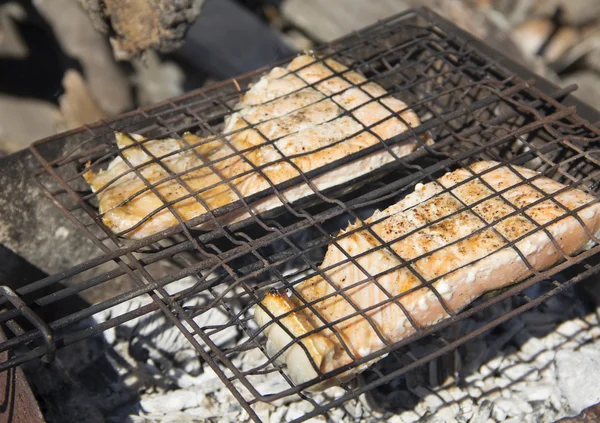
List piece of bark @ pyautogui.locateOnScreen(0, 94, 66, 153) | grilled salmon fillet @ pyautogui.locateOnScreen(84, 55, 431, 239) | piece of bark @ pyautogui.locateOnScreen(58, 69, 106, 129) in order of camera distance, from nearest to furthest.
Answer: grilled salmon fillet @ pyautogui.locateOnScreen(84, 55, 431, 239)
piece of bark @ pyautogui.locateOnScreen(0, 94, 66, 153)
piece of bark @ pyautogui.locateOnScreen(58, 69, 106, 129)

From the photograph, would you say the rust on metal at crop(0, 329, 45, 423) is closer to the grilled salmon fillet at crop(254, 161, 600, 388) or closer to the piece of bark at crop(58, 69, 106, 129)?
the grilled salmon fillet at crop(254, 161, 600, 388)

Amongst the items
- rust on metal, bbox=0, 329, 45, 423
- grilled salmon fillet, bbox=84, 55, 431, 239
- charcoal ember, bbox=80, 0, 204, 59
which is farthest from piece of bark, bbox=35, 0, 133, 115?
rust on metal, bbox=0, 329, 45, 423

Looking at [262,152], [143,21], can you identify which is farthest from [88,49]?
[262,152]

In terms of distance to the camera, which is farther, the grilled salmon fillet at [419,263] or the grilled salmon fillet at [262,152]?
the grilled salmon fillet at [262,152]

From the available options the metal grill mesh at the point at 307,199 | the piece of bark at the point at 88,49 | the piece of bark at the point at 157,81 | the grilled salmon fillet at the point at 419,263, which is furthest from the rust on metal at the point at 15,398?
the piece of bark at the point at 157,81

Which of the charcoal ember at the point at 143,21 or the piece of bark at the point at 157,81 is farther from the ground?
the piece of bark at the point at 157,81

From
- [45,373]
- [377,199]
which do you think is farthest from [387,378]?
Result: [45,373]

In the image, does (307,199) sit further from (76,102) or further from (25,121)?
(25,121)

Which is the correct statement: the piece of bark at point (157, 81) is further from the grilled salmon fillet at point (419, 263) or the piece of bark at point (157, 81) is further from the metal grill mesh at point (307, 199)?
the grilled salmon fillet at point (419, 263)
